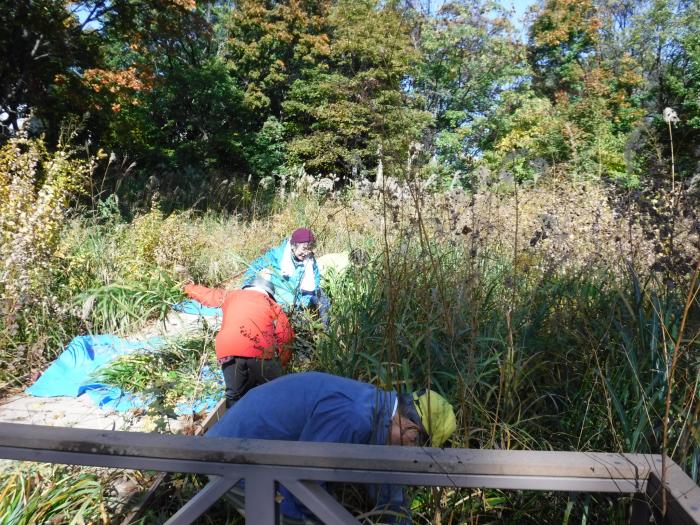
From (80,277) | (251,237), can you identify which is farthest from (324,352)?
(251,237)

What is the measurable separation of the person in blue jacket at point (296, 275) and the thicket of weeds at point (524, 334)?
0.21 m

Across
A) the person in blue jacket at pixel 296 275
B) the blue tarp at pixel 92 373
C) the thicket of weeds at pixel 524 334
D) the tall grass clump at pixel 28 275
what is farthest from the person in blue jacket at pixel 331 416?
the tall grass clump at pixel 28 275

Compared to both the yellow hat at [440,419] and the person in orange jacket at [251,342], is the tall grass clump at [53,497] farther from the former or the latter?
the yellow hat at [440,419]

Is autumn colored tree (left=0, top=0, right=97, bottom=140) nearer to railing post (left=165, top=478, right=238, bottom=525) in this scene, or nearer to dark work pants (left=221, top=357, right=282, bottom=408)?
dark work pants (left=221, top=357, right=282, bottom=408)

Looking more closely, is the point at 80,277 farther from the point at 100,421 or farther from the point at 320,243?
the point at 320,243

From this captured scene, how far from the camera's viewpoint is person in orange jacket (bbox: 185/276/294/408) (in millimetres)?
3477

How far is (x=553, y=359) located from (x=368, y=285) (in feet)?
5.09

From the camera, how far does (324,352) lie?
3143 millimetres

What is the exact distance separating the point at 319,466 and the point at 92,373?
367 cm

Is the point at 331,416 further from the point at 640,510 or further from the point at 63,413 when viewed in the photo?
the point at 63,413

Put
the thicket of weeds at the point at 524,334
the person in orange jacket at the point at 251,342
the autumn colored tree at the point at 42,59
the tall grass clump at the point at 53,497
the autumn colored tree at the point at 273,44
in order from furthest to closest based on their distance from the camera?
the autumn colored tree at the point at 273,44 < the autumn colored tree at the point at 42,59 < the person in orange jacket at the point at 251,342 < the tall grass clump at the point at 53,497 < the thicket of weeds at the point at 524,334

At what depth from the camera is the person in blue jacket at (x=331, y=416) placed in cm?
191

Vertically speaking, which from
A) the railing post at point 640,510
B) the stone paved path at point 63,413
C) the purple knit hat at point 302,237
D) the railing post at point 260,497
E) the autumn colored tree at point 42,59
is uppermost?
the autumn colored tree at point 42,59

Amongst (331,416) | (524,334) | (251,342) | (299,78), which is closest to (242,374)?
(251,342)
